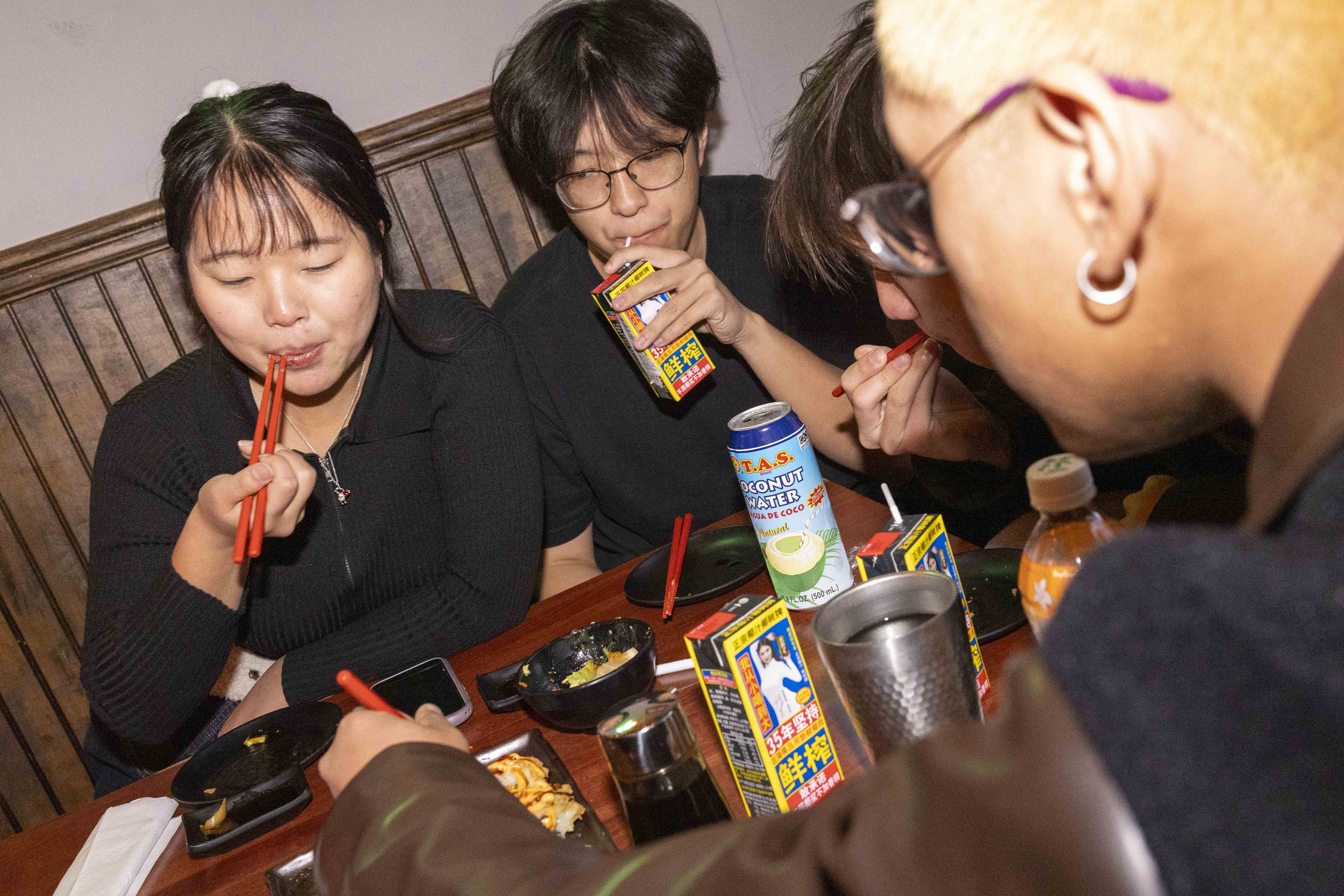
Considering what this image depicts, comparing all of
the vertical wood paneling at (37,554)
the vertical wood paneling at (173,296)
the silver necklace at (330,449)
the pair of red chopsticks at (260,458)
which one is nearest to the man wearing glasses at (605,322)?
the silver necklace at (330,449)

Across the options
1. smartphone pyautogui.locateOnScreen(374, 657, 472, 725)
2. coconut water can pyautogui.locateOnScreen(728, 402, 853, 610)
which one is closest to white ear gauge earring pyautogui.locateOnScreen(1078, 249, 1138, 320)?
coconut water can pyautogui.locateOnScreen(728, 402, 853, 610)

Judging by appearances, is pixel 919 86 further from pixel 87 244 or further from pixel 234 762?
pixel 87 244

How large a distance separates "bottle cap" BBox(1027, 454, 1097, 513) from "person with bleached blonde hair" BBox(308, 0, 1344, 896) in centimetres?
2

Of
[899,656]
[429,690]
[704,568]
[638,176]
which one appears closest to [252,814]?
[429,690]

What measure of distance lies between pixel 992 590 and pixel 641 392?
1148 mm

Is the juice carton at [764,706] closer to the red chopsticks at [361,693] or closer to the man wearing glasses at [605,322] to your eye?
the red chopsticks at [361,693]

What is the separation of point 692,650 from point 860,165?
2.60 ft

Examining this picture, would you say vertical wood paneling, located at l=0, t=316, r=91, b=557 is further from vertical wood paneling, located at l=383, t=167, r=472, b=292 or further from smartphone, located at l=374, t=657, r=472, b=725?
smartphone, located at l=374, t=657, r=472, b=725

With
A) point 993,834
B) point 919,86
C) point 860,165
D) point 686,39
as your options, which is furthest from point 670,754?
point 686,39

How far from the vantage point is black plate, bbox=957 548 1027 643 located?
984 millimetres

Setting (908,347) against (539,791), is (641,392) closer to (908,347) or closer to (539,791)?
(908,347)

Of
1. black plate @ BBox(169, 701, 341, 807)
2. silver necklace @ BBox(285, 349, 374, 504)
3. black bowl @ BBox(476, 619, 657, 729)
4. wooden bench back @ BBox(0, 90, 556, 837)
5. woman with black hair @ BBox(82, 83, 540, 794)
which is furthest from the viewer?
wooden bench back @ BBox(0, 90, 556, 837)

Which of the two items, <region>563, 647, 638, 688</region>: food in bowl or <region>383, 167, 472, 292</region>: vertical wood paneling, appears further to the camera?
<region>383, 167, 472, 292</region>: vertical wood paneling

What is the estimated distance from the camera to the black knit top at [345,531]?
1563 millimetres
